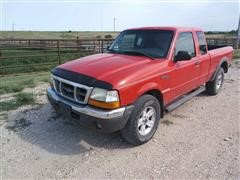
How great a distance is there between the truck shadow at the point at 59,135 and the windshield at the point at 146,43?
5.25 feet

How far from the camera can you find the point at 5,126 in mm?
4809

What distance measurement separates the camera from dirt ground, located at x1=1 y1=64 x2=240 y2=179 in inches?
137

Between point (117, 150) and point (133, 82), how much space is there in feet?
3.59

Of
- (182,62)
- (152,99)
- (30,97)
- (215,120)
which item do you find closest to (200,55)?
(182,62)

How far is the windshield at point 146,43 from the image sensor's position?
474cm

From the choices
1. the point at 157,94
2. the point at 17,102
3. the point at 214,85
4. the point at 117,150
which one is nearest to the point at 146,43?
the point at 157,94

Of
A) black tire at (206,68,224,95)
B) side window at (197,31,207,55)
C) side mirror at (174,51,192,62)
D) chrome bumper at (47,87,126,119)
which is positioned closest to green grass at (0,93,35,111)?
chrome bumper at (47,87,126,119)

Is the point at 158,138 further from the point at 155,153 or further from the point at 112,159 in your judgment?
the point at 112,159

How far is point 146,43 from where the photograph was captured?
197 inches

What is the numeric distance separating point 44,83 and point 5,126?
11.0 feet

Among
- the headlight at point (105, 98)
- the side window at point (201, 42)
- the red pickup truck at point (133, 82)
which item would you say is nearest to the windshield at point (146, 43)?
the red pickup truck at point (133, 82)

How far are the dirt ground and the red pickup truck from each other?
0.37 m

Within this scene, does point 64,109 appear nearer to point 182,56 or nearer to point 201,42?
point 182,56

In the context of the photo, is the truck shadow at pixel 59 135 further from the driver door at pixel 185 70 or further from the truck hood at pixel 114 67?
the driver door at pixel 185 70
